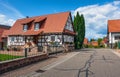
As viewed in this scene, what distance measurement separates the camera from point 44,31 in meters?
34.3

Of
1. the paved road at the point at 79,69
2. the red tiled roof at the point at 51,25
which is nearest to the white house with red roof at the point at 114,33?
the red tiled roof at the point at 51,25

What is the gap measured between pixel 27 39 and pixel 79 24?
16.2 m

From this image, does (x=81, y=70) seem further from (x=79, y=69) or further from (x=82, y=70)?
(x=79, y=69)

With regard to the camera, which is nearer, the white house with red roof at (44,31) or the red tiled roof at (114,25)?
the white house with red roof at (44,31)

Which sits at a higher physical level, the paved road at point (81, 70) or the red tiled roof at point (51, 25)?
the red tiled roof at point (51, 25)

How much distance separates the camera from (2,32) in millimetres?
45094

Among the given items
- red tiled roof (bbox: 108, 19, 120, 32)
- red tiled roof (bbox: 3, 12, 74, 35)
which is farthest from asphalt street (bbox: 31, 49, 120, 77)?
red tiled roof (bbox: 108, 19, 120, 32)

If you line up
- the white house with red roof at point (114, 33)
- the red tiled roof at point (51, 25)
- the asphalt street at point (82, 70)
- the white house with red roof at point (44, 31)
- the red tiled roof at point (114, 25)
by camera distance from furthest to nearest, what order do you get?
the red tiled roof at point (114, 25) → the white house with red roof at point (114, 33) → the red tiled roof at point (51, 25) → the white house with red roof at point (44, 31) → the asphalt street at point (82, 70)

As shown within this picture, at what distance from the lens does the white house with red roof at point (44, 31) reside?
33.0 metres

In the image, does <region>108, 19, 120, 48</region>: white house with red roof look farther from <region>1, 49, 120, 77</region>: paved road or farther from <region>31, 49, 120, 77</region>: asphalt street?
<region>31, 49, 120, 77</region>: asphalt street

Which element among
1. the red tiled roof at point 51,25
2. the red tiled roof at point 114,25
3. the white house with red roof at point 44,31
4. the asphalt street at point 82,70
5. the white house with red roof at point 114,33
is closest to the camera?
the asphalt street at point 82,70

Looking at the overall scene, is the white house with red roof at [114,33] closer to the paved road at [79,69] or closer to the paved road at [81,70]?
the paved road at [79,69]

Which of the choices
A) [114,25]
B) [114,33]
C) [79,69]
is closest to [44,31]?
[114,33]

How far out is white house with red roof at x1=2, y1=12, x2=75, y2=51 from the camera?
33.0 meters
